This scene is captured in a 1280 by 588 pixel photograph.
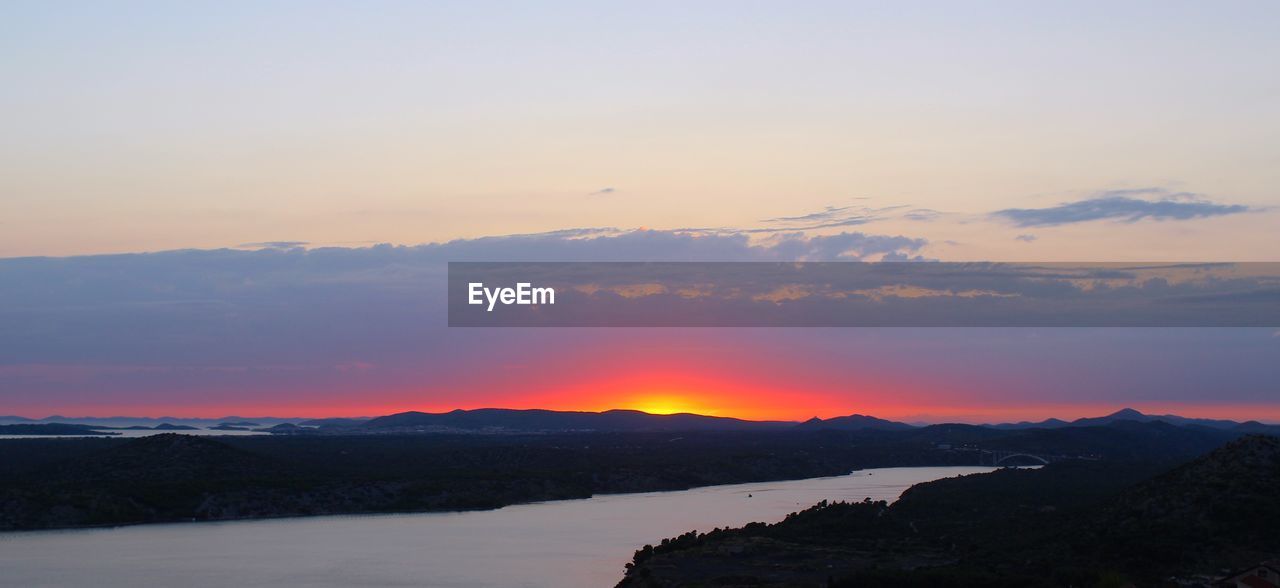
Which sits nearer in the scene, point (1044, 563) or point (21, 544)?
point (1044, 563)

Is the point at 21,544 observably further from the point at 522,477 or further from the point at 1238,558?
the point at 1238,558

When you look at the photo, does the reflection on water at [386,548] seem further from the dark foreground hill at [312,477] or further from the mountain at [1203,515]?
the mountain at [1203,515]

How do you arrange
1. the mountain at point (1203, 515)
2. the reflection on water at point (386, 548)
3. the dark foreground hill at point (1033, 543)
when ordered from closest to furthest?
the dark foreground hill at point (1033, 543)
the mountain at point (1203, 515)
the reflection on water at point (386, 548)

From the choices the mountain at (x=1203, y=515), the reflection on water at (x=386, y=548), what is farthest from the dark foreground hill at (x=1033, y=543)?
the reflection on water at (x=386, y=548)

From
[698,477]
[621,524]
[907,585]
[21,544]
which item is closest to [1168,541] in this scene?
[907,585]

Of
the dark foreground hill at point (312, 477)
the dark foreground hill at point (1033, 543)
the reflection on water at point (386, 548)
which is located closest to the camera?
the dark foreground hill at point (1033, 543)

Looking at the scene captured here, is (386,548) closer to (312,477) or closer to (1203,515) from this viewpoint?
(1203,515)

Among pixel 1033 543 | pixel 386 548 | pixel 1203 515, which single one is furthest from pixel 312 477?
pixel 1203 515
